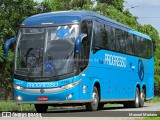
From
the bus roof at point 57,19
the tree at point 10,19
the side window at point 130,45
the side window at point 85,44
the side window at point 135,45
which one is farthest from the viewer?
the tree at point 10,19

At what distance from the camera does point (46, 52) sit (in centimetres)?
1752

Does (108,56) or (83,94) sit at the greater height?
(108,56)

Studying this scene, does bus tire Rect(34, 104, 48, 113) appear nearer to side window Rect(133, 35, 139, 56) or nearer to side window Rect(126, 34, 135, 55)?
side window Rect(126, 34, 135, 55)

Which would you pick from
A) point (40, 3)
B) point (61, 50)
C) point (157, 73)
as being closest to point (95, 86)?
point (61, 50)

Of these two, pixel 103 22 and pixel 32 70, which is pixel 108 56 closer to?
pixel 103 22

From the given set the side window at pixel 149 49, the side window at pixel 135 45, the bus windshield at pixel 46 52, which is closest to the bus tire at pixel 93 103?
the bus windshield at pixel 46 52

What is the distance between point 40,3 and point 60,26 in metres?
14.1

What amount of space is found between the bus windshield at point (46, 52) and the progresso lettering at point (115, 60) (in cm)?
322

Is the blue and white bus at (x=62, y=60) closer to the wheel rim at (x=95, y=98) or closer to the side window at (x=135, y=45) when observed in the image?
the wheel rim at (x=95, y=98)

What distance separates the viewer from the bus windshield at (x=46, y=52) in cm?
1733

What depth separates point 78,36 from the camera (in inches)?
684

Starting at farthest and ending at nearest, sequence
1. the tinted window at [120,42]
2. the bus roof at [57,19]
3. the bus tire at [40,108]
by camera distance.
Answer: the tinted window at [120,42]
the bus tire at [40,108]
the bus roof at [57,19]

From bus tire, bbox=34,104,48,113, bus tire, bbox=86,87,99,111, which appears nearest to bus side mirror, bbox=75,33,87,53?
bus tire, bbox=86,87,99,111

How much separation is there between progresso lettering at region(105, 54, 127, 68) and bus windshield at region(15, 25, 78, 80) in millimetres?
3222
